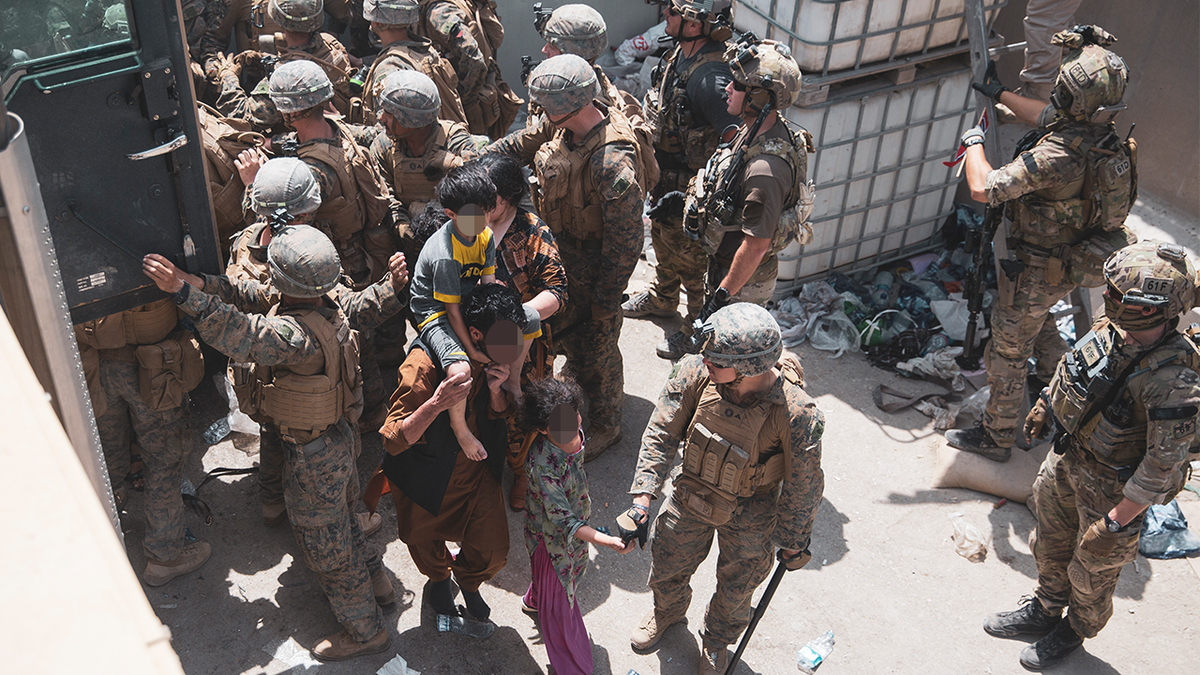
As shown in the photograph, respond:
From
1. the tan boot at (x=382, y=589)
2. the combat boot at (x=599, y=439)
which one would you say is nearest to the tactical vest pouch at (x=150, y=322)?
the tan boot at (x=382, y=589)

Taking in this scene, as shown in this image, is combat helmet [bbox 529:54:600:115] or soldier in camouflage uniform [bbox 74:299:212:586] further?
combat helmet [bbox 529:54:600:115]

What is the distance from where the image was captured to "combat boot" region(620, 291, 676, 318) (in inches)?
251

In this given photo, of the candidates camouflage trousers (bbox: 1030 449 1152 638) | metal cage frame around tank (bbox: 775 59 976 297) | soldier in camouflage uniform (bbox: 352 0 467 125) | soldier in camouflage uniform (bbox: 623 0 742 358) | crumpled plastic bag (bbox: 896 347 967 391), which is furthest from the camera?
metal cage frame around tank (bbox: 775 59 976 297)

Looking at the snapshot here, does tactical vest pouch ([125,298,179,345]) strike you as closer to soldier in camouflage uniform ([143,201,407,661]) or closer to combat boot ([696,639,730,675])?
soldier in camouflage uniform ([143,201,407,661])

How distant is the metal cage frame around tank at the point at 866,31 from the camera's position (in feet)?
18.6

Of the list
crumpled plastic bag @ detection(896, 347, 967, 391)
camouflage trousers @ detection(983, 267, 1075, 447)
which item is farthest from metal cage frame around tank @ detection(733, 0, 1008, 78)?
crumpled plastic bag @ detection(896, 347, 967, 391)

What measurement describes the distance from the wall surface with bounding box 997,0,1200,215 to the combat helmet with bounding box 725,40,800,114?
3.28 metres

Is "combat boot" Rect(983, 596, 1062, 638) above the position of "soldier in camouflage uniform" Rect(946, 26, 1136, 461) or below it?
below

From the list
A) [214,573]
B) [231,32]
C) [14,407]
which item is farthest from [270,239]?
[231,32]

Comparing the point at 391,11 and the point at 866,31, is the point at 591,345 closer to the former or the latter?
the point at 391,11

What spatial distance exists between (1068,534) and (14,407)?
4.18 metres

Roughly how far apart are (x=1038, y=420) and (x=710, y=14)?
3015mm

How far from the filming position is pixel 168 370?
392cm

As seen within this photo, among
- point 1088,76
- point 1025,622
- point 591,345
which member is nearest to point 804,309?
point 591,345
